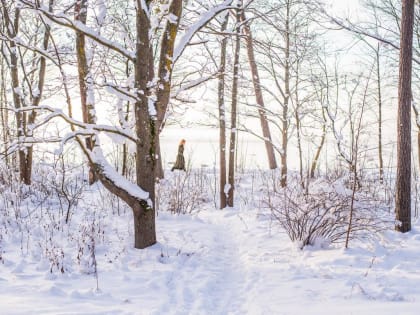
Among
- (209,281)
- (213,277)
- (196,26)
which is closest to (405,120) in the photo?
(196,26)

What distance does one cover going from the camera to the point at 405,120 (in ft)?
20.9

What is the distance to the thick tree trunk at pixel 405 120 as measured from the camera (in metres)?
6.33

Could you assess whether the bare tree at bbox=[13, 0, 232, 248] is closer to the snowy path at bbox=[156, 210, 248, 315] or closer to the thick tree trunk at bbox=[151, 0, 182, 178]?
the thick tree trunk at bbox=[151, 0, 182, 178]

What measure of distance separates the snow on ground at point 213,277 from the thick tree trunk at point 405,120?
15.8 inches

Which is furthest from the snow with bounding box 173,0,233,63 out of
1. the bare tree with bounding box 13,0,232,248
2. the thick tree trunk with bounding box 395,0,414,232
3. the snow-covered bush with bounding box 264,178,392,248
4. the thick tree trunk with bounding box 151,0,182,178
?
the thick tree trunk with bounding box 395,0,414,232

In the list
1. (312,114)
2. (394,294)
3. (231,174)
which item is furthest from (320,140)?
(394,294)

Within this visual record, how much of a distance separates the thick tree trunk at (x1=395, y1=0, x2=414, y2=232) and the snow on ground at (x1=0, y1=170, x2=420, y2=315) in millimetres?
402

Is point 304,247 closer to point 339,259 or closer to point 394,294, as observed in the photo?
point 339,259

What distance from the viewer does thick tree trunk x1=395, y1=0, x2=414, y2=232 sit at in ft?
20.8

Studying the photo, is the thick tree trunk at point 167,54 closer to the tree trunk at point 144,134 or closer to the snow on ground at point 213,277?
the tree trunk at point 144,134

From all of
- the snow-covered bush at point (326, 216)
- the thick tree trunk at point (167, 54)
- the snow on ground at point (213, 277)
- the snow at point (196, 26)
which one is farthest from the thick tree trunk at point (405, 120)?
the thick tree trunk at point (167, 54)

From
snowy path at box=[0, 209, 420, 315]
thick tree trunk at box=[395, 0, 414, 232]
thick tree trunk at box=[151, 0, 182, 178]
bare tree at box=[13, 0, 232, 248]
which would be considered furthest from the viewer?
thick tree trunk at box=[395, 0, 414, 232]

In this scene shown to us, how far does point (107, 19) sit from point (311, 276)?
7.00 metres

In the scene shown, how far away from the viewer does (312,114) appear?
12.8 metres
